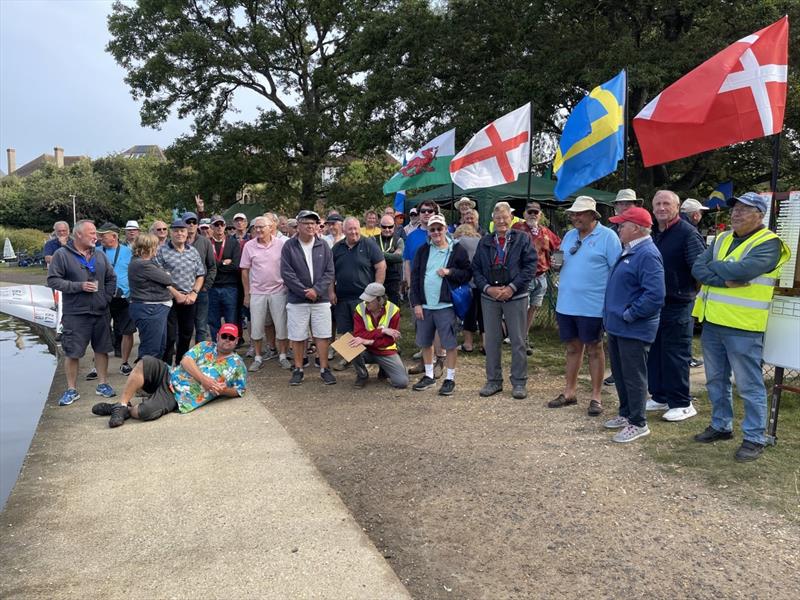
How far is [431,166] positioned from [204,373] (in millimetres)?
5853

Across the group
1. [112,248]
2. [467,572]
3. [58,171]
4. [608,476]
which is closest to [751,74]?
[608,476]

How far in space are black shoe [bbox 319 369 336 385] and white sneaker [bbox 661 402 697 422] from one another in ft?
11.1

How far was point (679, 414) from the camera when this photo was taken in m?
5.01

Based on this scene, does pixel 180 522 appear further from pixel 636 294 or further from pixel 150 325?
pixel 636 294

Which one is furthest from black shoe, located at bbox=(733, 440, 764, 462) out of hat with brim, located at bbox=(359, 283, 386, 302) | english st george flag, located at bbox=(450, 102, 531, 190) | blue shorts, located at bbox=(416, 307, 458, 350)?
english st george flag, located at bbox=(450, 102, 531, 190)

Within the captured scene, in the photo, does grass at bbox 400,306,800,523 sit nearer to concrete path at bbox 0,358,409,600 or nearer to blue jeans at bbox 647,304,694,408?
blue jeans at bbox 647,304,694,408

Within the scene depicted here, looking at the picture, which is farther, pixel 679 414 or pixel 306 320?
pixel 306 320

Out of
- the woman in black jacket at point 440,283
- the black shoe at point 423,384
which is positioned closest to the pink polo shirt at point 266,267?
the woman in black jacket at point 440,283

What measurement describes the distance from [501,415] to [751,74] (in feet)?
11.0

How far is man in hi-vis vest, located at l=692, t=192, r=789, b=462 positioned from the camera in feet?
13.2

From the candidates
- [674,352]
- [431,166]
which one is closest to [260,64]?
[431,166]

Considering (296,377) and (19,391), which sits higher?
(296,377)

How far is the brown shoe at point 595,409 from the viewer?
17.1ft

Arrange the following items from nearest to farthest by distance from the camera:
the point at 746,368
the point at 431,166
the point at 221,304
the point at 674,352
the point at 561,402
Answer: the point at 746,368
the point at 674,352
the point at 561,402
the point at 221,304
the point at 431,166
